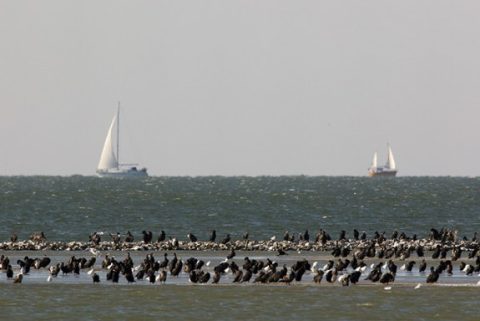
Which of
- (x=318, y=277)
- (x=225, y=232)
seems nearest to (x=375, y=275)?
(x=318, y=277)

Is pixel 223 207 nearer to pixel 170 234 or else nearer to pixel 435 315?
pixel 170 234

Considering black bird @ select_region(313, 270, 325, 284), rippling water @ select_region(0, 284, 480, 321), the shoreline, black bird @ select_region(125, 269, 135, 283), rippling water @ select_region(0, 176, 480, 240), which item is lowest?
rippling water @ select_region(0, 284, 480, 321)

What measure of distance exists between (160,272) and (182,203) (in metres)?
85.0

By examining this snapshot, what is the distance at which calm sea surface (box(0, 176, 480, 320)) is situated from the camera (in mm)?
43000

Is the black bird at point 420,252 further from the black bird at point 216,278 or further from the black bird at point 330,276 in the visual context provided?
the black bird at point 216,278

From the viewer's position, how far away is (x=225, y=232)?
92500mm

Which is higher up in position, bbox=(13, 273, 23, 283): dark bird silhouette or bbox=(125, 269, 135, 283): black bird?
bbox=(125, 269, 135, 283): black bird

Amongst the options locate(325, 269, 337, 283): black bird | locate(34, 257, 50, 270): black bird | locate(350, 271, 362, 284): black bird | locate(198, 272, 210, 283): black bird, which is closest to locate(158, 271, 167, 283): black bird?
locate(198, 272, 210, 283): black bird

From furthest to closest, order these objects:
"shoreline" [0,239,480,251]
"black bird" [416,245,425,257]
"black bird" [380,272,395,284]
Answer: "shoreline" [0,239,480,251]
"black bird" [416,245,425,257]
"black bird" [380,272,395,284]

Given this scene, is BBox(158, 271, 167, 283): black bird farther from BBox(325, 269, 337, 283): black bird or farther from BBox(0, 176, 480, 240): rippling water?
BBox(0, 176, 480, 240): rippling water

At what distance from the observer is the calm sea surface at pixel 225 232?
141 feet

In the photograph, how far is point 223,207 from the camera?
425 feet

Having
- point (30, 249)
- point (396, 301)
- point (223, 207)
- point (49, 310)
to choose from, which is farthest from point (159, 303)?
point (223, 207)

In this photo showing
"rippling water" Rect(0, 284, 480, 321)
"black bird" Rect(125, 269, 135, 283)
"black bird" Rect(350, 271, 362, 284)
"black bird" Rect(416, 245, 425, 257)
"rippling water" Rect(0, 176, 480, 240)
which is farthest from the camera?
"rippling water" Rect(0, 176, 480, 240)
